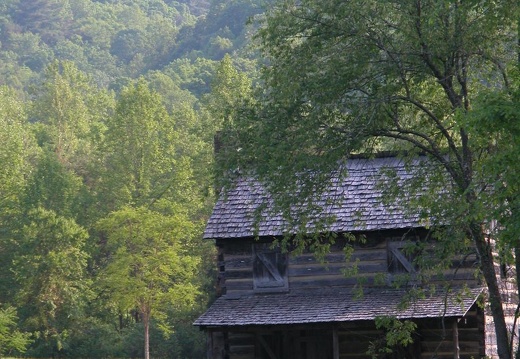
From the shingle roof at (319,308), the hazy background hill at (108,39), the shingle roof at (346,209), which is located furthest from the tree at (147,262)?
the hazy background hill at (108,39)

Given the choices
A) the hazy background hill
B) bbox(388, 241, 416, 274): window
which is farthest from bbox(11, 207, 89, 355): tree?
the hazy background hill

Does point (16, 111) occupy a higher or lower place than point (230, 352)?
higher

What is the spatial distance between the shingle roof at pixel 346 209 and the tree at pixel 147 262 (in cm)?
1214

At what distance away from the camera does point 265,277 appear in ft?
100

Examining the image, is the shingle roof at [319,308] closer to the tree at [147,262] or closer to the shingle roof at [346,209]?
the shingle roof at [346,209]

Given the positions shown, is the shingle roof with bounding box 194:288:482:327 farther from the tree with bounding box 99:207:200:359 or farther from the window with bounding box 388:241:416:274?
the tree with bounding box 99:207:200:359

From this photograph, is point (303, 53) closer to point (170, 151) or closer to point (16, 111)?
point (170, 151)

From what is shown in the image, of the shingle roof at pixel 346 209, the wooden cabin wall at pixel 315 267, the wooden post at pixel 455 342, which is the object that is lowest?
the wooden post at pixel 455 342

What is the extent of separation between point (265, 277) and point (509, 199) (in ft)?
45.5

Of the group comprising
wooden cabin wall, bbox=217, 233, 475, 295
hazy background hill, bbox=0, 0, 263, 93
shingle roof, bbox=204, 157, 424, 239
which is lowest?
wooden cabin wall, bbox=217, 233, 475, 295

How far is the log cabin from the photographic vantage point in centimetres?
2802

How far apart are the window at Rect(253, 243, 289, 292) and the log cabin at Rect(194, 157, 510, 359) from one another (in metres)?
0.03

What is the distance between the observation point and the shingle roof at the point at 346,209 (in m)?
28.8

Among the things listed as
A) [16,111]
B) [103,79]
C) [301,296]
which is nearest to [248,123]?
[301,296]
